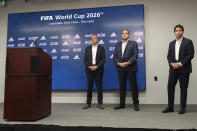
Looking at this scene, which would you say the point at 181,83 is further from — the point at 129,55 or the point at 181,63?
the point at 129,55

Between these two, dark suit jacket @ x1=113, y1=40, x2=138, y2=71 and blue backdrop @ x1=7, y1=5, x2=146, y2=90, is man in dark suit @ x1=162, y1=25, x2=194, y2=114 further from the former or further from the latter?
blue backdrop @ x1=7, y1=5, x2=146, y2=90

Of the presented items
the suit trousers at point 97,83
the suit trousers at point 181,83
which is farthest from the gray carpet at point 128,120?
the suit trousers at point 97,83

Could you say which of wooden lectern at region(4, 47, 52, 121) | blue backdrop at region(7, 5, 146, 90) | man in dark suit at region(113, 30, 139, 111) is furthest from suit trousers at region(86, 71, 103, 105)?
wooden lectern at region(4, 47, 52, 121)

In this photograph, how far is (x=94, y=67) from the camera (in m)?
3.62

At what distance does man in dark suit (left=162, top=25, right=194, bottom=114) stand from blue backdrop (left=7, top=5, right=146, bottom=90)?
1.03 m

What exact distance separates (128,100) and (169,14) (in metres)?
2.00

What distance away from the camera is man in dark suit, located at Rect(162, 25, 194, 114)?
306 cm

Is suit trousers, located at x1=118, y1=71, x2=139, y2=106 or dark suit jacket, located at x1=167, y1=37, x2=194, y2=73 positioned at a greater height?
dark suit jacket, located at x1=167, y1=37, x2=194, y2=73

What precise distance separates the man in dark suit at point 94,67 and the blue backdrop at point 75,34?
588mm

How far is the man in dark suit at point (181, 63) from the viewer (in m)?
3.06

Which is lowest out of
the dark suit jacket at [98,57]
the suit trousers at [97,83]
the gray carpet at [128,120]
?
the gray carpet at [128,120]

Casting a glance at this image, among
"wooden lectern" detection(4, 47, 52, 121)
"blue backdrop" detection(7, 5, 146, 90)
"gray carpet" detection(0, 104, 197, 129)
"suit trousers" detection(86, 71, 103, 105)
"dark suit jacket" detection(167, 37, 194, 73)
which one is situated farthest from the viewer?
"blue backdrop" detection(7, 5, 146, 90)

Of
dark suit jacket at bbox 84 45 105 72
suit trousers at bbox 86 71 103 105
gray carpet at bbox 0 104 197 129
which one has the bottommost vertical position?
gray carpet at bbox 0 104 197 129

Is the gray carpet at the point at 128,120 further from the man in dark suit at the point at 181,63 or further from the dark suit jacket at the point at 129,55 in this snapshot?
the dark suit jacket at the point at 129,55
